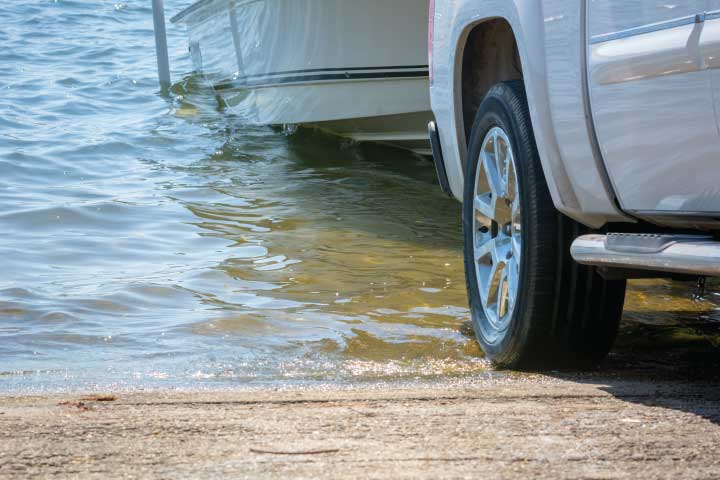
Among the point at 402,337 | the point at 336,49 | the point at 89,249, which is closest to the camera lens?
the point at 402,337

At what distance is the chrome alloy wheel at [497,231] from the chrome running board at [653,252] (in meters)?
0.43

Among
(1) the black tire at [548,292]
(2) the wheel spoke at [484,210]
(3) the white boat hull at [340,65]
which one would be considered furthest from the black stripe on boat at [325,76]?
(1) the black tire at [548,292]

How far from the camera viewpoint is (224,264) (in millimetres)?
5082

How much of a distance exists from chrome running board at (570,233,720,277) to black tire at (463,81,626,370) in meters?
0.22

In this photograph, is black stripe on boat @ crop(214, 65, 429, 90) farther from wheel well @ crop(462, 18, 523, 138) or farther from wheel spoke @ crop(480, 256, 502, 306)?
wheel spoke @ crop(480, 256, 502, 306)

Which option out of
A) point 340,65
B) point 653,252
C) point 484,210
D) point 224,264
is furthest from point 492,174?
point 340,65

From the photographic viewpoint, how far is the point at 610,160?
2.29 m

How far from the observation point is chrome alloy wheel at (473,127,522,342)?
2.88 metres

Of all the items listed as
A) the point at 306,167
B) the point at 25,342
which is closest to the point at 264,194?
the point at 306,167

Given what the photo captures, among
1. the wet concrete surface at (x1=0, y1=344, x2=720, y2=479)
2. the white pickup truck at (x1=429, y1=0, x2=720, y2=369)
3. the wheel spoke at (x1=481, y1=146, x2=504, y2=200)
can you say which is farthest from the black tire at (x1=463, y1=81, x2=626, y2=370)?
the wheel spoke at (x1=481, y1=146, x2=504, y2=200)

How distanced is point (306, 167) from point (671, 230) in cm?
653

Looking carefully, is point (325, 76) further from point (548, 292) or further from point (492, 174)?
point (548, 292)

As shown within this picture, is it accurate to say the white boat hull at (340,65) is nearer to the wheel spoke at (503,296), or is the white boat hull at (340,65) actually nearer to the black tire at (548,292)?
the wheel spoke at (503,296)

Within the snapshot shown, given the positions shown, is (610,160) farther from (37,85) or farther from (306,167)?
(37,85)
